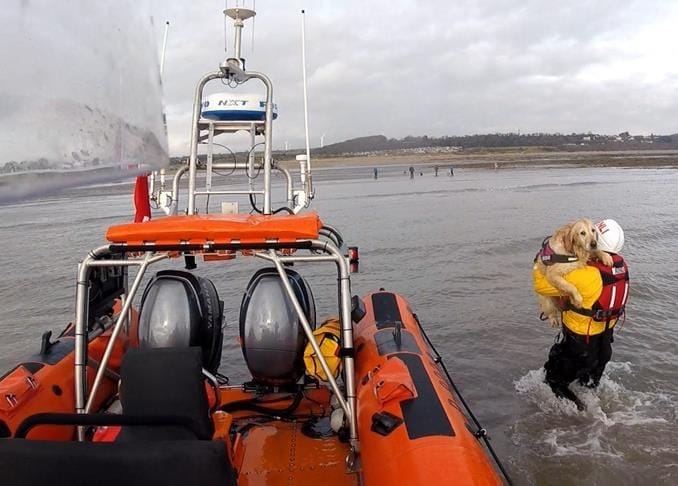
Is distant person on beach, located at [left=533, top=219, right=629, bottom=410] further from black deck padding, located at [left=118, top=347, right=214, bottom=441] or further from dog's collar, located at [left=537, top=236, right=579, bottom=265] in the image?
black deck padding, located at [left=118, top=347, right=214, bottom=441]

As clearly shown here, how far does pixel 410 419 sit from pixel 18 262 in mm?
10103

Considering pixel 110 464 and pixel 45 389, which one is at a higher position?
pixel 110 464

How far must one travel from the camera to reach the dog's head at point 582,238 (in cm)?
381

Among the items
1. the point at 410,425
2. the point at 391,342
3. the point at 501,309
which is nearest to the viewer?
the point at 410,425

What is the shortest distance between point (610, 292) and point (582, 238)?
44cm

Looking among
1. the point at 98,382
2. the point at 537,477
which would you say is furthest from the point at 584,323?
the point at 98,382

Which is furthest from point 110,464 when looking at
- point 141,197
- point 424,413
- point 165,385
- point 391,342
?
point 141,197

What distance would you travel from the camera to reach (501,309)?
6930 millimetres

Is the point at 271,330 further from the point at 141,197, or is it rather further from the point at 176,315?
the point at 141,197

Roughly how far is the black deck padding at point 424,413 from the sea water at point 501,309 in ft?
4.14

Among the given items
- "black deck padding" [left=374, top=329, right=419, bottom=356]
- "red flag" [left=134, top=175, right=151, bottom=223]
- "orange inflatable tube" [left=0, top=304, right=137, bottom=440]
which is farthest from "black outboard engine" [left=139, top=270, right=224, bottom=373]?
"black deck padding" [left=374, top=329, right=419, bottom=356]

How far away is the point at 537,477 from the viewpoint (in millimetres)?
3637

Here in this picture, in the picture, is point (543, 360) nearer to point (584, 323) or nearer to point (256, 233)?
point (584, 323)

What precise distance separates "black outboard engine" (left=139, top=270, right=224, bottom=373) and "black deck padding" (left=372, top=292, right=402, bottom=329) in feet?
4.04
